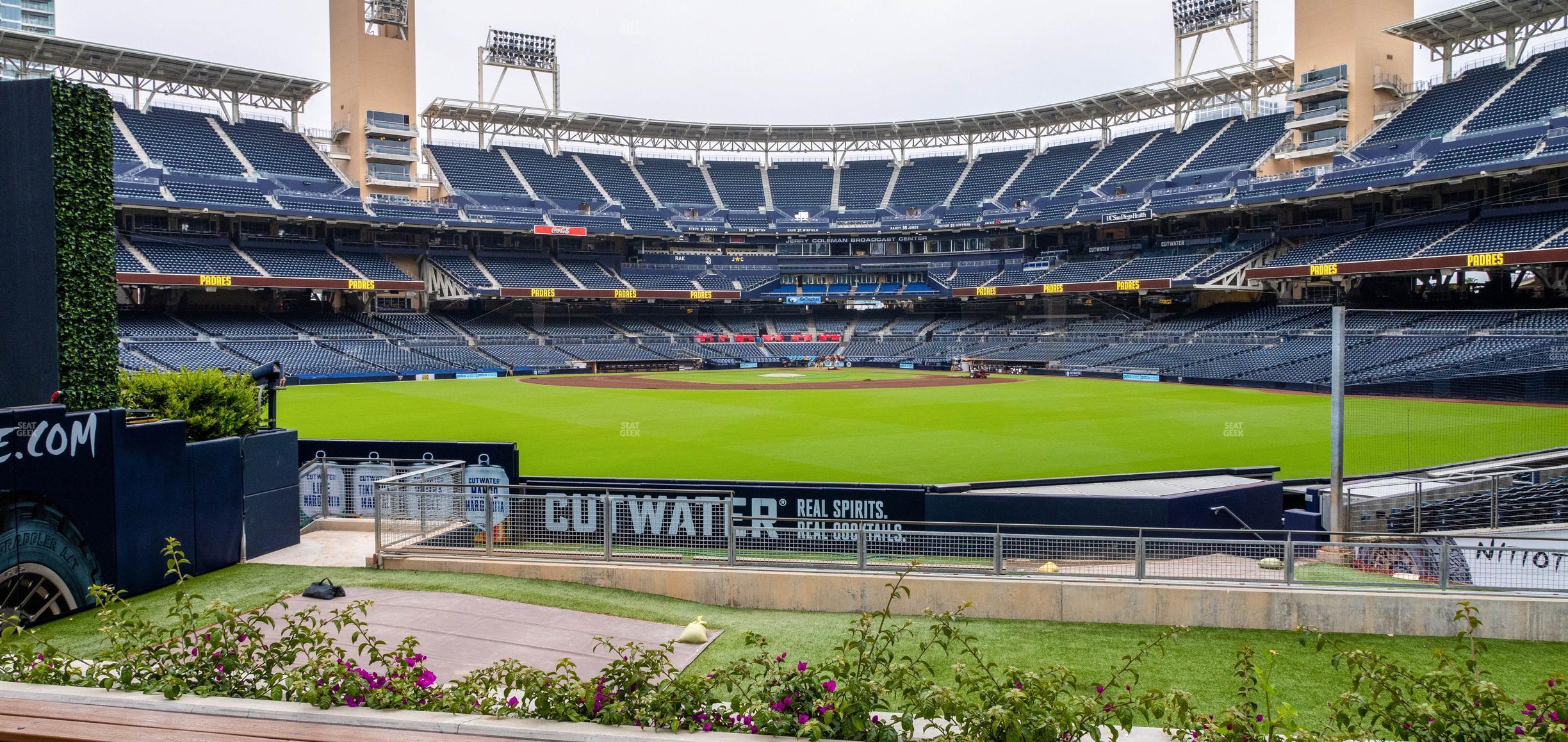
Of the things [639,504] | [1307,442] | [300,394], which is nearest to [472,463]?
[639,504]

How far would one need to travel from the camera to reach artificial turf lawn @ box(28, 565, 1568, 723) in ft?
27.8

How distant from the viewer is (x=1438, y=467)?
19391mm

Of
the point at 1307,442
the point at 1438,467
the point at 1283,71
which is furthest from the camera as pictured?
the point at 1283,71

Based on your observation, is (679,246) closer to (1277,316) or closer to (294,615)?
(1277,316)

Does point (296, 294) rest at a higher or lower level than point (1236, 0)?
lower

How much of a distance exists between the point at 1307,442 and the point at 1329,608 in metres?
18.7

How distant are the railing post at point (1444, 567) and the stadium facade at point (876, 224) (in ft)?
95.4

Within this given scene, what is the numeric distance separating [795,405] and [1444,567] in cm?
2977

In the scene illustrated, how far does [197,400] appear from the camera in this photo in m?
12.8

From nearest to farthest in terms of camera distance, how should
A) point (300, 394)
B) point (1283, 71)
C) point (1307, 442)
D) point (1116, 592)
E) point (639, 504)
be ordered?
point (1116, 592)
point (639, 504)
point (1307, 442)
point (300, 394)
point (1283, 71)

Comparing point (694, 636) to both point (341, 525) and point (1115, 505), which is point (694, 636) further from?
point (341, 525)

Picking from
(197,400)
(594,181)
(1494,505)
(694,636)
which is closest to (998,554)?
(694,636)

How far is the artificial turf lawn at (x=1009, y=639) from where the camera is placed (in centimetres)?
847

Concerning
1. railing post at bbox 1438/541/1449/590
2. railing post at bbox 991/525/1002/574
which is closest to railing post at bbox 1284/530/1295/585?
railing post at bbox 1438/541/1449/590
